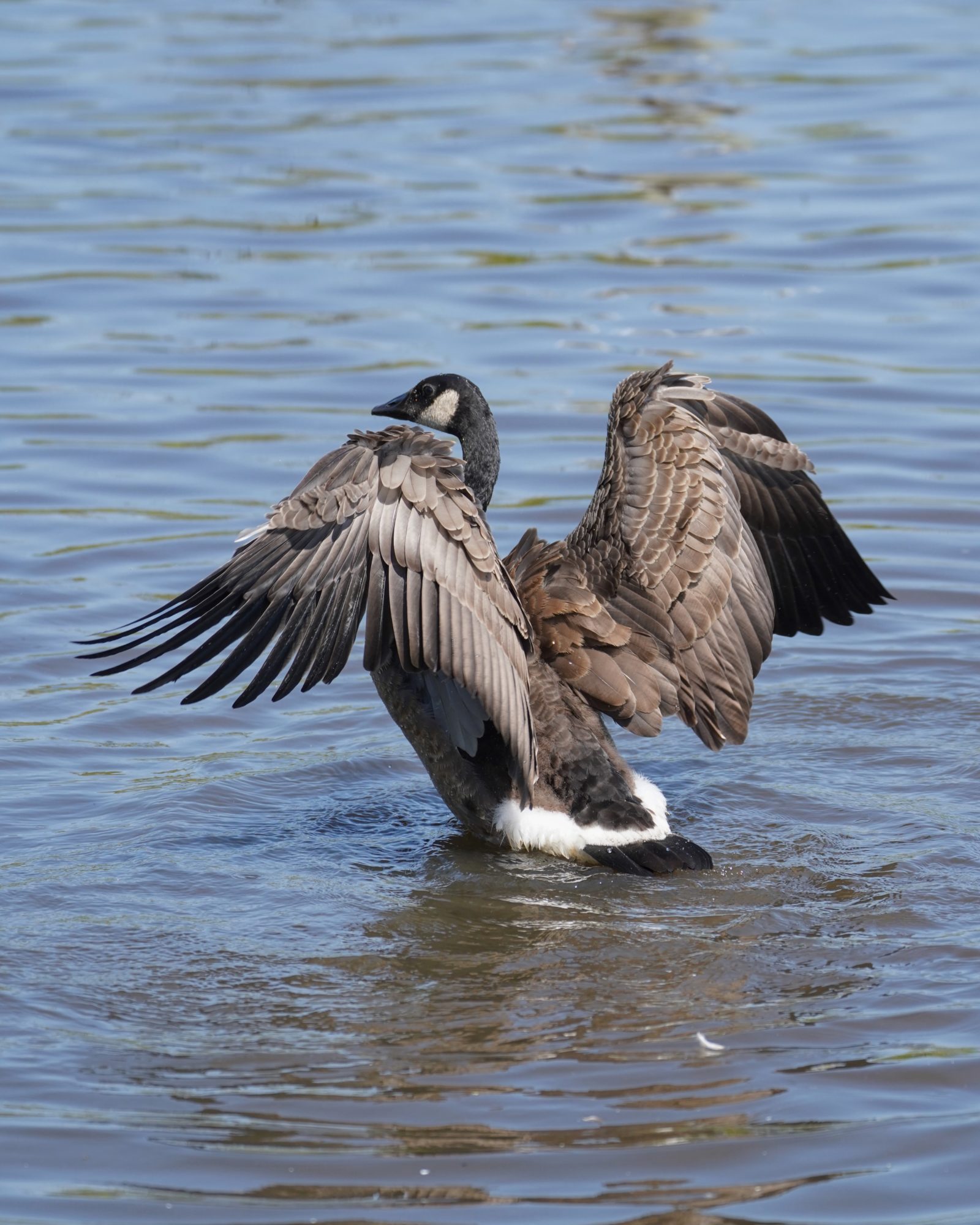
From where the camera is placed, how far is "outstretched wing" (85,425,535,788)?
5.71 meters

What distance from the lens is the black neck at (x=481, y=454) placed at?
285 inches

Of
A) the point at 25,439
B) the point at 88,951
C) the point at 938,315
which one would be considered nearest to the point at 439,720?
the point at 88,951

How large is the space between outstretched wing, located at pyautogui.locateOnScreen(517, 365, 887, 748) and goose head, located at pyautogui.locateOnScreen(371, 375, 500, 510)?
354mm

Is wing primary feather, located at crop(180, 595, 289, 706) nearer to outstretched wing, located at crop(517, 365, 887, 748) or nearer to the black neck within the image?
outstretched wing, located at crop(517, 365, 887, 748)

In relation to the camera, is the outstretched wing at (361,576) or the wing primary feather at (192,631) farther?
the outstretched wing at (361,576)

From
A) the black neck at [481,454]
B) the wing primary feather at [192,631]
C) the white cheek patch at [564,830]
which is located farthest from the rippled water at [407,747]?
the black neck at [481,454]

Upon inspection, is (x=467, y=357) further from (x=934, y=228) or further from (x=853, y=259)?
(x=934, y=228)

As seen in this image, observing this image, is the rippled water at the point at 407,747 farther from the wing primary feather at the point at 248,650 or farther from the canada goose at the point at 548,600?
the wing primary feather at the point at 248,650

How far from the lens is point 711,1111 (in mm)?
4656

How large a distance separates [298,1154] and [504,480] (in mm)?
6495

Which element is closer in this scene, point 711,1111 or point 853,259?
point 711,1111

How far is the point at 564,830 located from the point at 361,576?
4.30ft

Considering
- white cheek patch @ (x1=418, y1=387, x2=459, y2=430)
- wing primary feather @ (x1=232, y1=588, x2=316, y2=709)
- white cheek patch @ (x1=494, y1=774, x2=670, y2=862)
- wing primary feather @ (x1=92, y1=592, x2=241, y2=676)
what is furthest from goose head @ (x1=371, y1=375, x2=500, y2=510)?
wing primary feather @ (x1=92, y1=592, x2=241, y2=676)

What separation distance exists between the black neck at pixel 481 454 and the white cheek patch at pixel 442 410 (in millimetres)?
110
